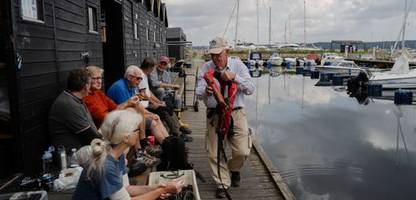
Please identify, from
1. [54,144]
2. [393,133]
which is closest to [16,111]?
[54,144]

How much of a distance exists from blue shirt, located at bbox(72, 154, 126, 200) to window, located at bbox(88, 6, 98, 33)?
5.46m

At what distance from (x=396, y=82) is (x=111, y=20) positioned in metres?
18.6

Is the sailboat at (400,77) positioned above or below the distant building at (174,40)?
below

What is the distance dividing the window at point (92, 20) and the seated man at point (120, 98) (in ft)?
8.14

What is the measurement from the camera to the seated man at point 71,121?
3.78m

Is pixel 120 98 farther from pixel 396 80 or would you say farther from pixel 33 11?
pixel 396 80

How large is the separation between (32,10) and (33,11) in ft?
0.14

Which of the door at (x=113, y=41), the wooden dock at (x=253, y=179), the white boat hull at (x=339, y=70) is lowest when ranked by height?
the wooden dock at (x=253, y=179)

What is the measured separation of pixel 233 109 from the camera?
13.6 ft

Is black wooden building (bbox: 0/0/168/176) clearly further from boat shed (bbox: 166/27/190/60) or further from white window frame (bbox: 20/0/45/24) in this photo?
boat shed (bbox: 166/27/190/60)

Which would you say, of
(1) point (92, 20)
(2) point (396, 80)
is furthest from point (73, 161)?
(2) point (396, 80)

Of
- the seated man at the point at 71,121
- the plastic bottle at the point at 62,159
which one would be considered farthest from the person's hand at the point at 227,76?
the plastic bottle at the point at 62,159

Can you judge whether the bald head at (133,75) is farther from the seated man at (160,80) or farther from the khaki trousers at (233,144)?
the seated man at (160,80)

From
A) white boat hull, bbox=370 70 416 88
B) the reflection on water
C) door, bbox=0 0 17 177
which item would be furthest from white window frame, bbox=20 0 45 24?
white boat hull, bbox=370 70 416 88
